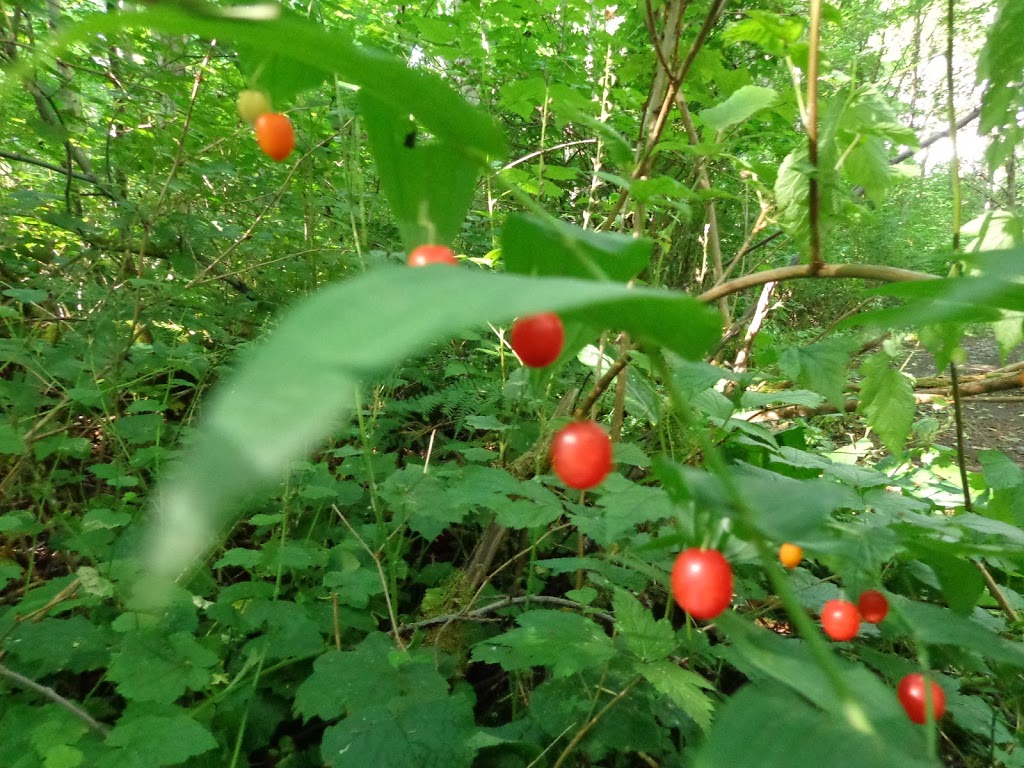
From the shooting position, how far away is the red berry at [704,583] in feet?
1.24

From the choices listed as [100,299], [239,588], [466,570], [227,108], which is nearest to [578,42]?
[227,108]

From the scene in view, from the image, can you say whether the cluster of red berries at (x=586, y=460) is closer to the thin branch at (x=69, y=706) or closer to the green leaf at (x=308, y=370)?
the green leaf at (x=308, y=370)

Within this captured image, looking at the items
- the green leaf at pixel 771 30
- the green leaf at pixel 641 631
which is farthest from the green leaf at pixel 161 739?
the green leaf at pixel 771 30

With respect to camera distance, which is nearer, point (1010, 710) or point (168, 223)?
point (1010, 710)

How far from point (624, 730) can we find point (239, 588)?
79 cm

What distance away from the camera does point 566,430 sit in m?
0.41

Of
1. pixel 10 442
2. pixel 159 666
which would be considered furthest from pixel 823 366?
pixel 10 442

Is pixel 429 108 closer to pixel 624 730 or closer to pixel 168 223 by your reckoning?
pixel 624 730

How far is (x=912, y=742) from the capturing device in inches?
11.8

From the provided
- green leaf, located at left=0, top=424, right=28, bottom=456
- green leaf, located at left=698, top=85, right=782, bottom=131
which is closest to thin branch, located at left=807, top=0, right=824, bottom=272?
green leaf, located at left=698, top=85, right=782, bottom=131

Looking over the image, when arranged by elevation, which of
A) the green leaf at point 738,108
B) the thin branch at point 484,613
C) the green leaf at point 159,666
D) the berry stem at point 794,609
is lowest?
the thin branch at point 484,613

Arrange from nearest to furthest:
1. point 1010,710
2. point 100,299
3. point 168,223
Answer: point 1010,710
point 100,299
point 168,223

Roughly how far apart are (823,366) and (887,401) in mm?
142

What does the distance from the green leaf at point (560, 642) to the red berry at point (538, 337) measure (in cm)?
57
